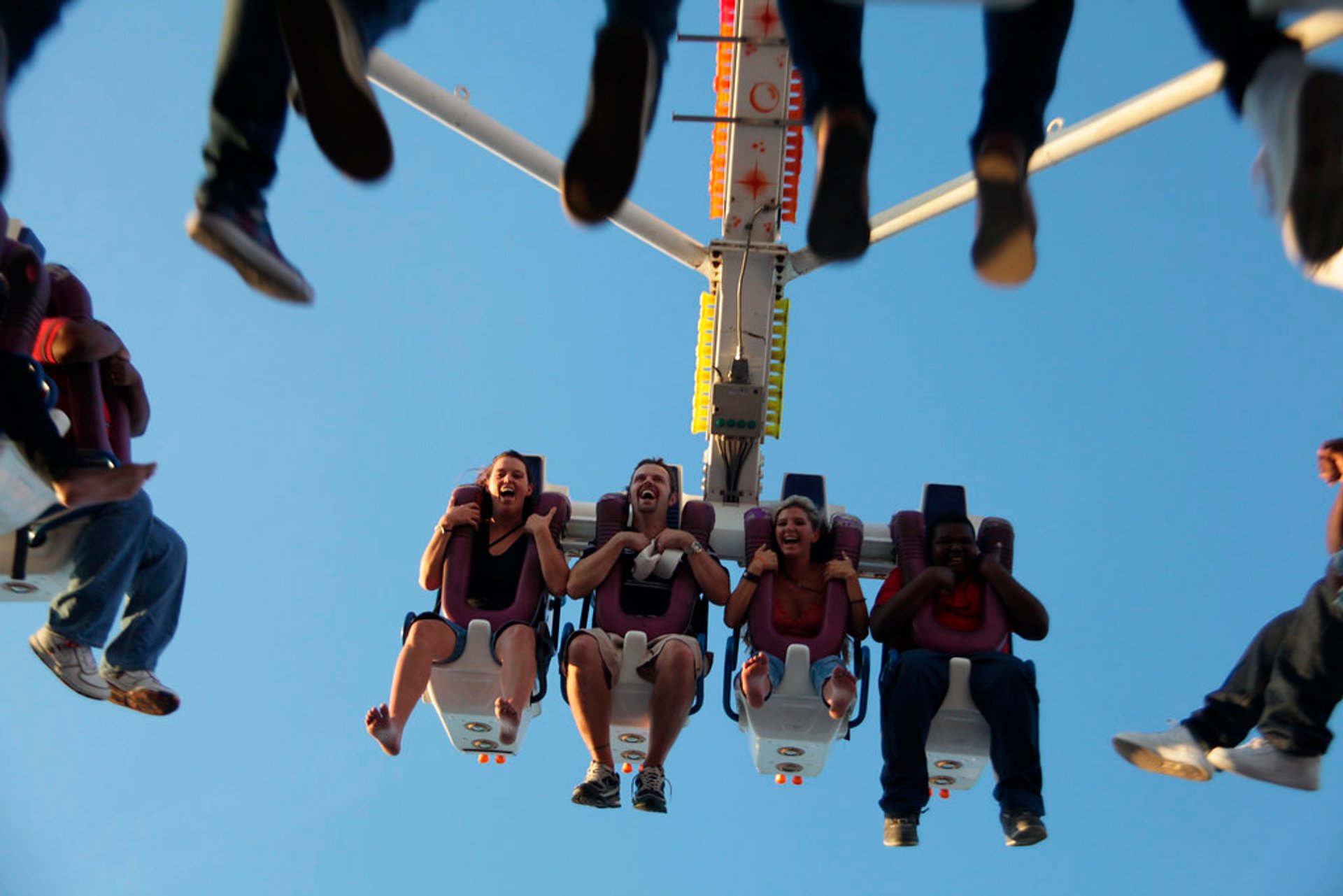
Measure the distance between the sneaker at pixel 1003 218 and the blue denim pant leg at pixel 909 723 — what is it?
7.32 ft

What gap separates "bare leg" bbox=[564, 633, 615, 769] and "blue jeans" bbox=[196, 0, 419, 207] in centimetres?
228

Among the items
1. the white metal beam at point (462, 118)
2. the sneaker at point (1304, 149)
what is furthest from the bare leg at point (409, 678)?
the sneaker at point (1304, 149)

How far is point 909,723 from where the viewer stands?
5.41m

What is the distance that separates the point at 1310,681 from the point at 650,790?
2.15 m

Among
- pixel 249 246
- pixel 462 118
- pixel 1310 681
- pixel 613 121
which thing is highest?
pixel 462 118

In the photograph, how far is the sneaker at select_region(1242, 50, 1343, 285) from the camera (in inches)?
134

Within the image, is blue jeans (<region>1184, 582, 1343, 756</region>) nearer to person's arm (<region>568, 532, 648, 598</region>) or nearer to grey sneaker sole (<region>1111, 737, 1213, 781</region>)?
grey sneaker sole (<region>1111, 737, 1213, 781</region>)

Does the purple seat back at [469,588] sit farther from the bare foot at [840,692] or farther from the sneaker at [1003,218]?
the sneaker at [1003,218]

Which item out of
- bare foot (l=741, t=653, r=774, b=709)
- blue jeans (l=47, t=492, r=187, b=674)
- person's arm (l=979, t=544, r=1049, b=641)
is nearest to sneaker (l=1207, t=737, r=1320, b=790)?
person's arm (l=979, t=544, r=1049, b=641)

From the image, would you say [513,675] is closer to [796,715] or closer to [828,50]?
[796,715]

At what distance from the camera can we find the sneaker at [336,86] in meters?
3.39

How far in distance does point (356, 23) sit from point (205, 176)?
602 mm

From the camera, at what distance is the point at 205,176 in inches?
150

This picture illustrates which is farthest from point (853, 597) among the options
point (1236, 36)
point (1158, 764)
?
point (1236, 36)
